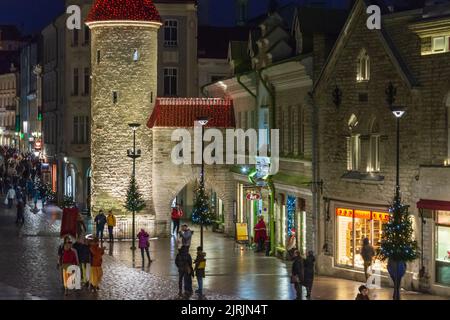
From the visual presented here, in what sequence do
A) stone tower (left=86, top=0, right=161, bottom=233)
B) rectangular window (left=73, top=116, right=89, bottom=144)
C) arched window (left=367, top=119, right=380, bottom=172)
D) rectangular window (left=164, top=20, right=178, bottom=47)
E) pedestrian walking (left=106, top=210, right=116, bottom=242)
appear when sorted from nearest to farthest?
1. arched window (left=367, top=119, right=380, bottom=172)
2. pedestrian walking (left=106, top=210, right=116, bottom=242)
3. stone tower (left=86, top=0, right=161, bottom=233)
4. rectangular window (left=164, top=20, right=178, bottom=47)
5. rectangular window (left=73, top=116, right=89, bottom=144)

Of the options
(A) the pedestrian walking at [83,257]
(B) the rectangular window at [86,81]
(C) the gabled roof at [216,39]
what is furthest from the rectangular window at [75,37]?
(A) the pedestrian walking at [83,257]

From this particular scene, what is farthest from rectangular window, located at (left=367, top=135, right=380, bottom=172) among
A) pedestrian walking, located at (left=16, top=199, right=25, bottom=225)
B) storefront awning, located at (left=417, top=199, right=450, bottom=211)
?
pedestrian walking, located at (left=16, top=199, right=25, bottom=225)

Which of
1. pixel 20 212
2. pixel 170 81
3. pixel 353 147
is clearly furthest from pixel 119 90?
pixel 353 147

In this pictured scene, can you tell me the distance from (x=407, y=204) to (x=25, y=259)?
13.4m

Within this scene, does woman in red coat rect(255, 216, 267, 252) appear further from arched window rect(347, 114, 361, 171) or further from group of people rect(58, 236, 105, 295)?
group of people rect(58, 236, 105, 295)

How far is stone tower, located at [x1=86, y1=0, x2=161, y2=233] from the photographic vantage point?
48375 millimetres

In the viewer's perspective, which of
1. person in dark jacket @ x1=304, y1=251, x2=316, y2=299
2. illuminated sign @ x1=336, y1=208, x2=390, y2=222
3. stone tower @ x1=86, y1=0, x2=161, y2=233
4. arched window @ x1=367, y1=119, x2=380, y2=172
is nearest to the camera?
person in dark jacket @ x1=304, y1=251, x2=316, y2=299

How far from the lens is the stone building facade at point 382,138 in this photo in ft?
98.5

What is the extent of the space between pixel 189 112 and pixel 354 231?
17.1m

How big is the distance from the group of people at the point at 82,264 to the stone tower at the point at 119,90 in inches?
683

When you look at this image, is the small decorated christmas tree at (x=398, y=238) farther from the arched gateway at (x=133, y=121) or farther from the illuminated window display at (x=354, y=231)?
the arched gateway at (x=133, y=121)

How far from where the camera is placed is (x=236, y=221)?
48.4 meters

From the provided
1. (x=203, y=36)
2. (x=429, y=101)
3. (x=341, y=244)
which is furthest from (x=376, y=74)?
(x=203, y=36)

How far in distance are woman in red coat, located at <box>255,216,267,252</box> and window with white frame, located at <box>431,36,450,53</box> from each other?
13016 mm
